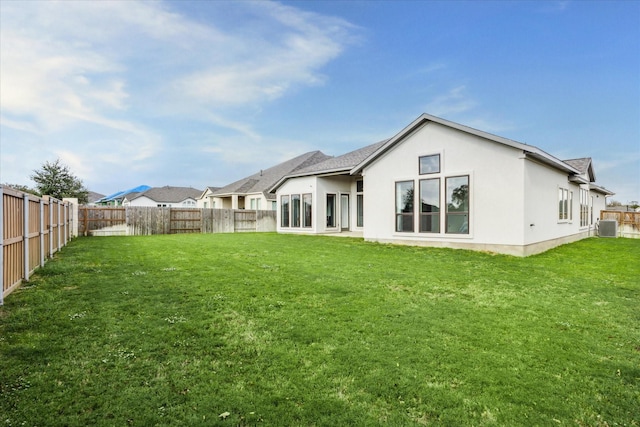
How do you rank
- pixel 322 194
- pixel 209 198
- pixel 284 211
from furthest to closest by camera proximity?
pixel 209 198, pixel 284 211, pixel 322 194

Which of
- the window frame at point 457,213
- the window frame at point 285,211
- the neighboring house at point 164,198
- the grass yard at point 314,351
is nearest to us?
the grass yard at point 314,351

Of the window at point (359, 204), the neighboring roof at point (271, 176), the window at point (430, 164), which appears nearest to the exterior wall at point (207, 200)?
the neighboring roof at point (271, 176)

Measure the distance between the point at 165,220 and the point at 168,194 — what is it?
32269 millimetres

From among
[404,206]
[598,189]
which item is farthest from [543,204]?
[598,189]

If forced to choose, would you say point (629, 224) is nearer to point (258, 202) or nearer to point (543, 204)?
point (543, 204)

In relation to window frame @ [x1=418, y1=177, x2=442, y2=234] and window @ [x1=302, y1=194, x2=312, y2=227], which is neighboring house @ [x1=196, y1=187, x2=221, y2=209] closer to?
window @ [x1=302, y1=194, x2=312, y2=227]

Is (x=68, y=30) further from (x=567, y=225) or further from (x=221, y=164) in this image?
(x=221, y=164)

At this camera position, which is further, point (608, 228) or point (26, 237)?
point (608, 228)

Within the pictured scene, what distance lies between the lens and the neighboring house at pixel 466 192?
11617 millimetres

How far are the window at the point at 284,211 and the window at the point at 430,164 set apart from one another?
414 inches

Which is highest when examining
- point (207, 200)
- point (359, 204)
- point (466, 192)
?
point (207, 200)

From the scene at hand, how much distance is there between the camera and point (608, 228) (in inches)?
810

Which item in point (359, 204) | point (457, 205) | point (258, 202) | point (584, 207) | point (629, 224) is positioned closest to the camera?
point (457, 205)

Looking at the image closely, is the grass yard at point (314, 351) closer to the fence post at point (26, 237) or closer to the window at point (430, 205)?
the fence post at point (26, 237)
